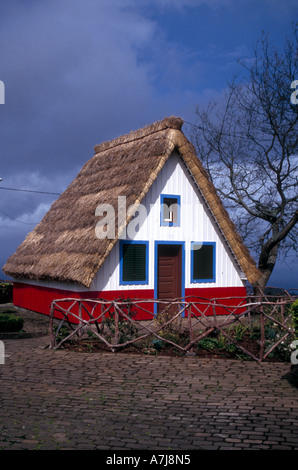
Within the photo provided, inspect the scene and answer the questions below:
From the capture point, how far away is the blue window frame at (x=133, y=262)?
1597 cm

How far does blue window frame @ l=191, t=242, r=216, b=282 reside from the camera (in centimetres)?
1742

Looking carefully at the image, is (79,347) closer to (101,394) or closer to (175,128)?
(101,394)

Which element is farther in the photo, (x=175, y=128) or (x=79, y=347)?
(x=175, y=128)

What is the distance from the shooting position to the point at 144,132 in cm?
1884

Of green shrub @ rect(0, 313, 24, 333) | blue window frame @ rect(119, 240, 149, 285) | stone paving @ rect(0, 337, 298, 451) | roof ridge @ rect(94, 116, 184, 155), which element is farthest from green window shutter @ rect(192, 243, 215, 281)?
stone paving @ rect(0, 337, 298, 451)

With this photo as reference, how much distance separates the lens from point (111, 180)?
18.1 metres

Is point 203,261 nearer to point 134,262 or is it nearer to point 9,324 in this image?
point 134,262

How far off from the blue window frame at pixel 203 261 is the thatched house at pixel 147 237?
35mm

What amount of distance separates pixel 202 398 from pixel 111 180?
1143 cm

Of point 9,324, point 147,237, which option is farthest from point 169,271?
point 9,324

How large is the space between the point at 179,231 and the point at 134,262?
210 centimetres

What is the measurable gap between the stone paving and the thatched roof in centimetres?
463

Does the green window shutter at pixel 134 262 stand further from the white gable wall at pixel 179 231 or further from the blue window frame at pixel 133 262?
the white gable wall at pixel 179 231
